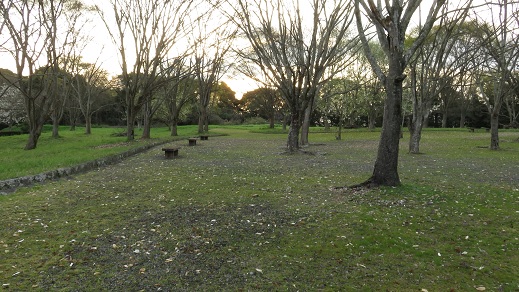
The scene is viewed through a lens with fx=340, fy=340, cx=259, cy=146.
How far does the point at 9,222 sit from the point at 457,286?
7.78 m

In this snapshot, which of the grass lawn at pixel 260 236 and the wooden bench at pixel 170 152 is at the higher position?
the wooden bench at pixel 170 152

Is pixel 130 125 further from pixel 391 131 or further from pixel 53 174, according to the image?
pixel 391 131

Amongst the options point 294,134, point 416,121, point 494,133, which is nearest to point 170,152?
point 294,134

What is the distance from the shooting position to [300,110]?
66.5 ft

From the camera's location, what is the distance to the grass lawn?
455 cm

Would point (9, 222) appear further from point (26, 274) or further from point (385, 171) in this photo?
point (385, 171)

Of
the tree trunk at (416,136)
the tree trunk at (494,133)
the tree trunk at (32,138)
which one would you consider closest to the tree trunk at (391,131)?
the tree trunk at (416,136)

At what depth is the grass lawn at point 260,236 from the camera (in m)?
4.55

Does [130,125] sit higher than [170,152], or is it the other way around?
[130,125]

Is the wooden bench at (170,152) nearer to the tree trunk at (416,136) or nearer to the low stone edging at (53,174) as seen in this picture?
the low stone edging at (53,174)

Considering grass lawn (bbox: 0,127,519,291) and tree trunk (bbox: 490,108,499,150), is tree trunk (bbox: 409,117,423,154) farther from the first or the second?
grass lawn (bbox: 0,127,519,291)

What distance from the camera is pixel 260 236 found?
20.1 feet

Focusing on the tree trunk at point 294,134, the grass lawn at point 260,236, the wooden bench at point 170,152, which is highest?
the tree trunk at point 294,134

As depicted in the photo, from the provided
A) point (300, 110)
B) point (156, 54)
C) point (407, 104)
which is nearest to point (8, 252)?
point (300, 110)
